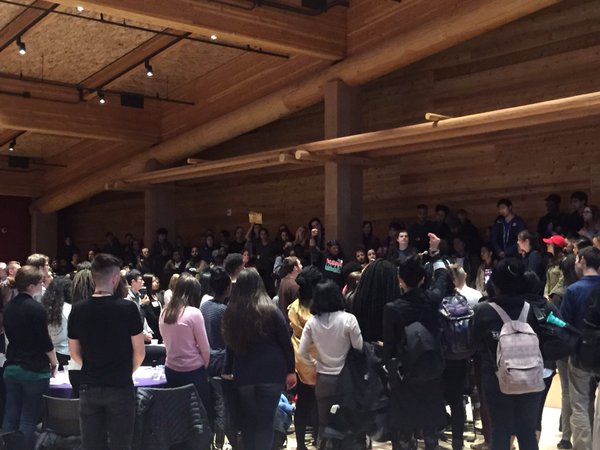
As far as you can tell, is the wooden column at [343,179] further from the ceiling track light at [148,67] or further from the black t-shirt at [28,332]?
the black t-shirt at [28,332]

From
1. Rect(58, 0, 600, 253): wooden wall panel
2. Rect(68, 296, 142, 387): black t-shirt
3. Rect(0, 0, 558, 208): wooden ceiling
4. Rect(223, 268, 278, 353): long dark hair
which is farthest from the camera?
Rect(58, 0, 600, 253): wooden wall panel

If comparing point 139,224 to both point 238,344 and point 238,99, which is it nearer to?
point 238,99

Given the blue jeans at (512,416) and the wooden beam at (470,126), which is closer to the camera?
the blue jeans at (512,416)

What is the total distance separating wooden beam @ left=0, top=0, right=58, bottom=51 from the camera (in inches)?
435

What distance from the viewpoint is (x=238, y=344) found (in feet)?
15.5

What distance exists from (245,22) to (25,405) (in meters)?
6.97

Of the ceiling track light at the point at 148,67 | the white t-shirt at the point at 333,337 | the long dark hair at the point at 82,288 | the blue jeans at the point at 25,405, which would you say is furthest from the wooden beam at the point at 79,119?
the white t-shirt at the point at 333,337

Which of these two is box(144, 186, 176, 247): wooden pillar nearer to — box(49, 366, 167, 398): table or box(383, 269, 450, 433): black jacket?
box(49, 366, 167, 398): table

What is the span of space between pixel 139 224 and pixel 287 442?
1366 cm

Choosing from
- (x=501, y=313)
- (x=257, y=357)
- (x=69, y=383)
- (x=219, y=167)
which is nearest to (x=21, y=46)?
(x=219, y=167)

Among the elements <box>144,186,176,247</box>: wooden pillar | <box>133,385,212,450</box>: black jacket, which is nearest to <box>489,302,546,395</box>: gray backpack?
<box>133,385,212,450</box>: black jacket

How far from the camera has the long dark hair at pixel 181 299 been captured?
514 cm

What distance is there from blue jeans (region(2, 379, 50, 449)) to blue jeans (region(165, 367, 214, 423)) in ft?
2.76

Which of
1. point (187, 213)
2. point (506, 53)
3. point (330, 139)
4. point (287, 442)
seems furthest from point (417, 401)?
point (187, 213)
